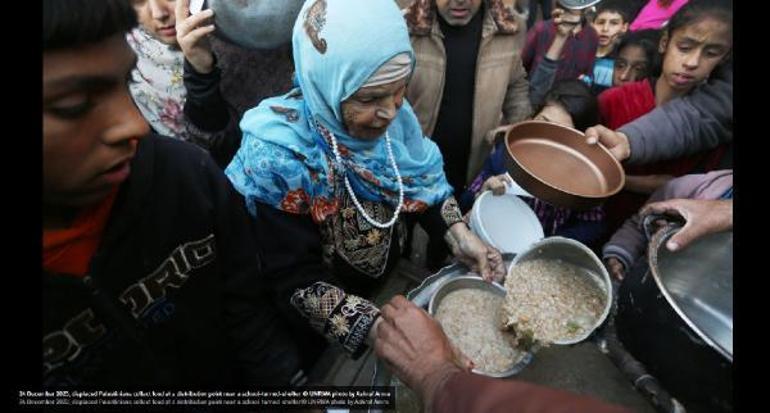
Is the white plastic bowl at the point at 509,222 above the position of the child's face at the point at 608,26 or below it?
below

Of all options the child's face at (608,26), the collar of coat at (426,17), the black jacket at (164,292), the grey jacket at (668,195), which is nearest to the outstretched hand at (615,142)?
the grey jacket at (668,195)

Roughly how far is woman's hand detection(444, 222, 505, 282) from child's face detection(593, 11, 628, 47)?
4.03 ft

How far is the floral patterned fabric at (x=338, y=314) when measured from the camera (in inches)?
31.8

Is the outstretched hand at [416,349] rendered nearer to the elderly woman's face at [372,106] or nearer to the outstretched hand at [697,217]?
the elderly woman's face at [372,106]

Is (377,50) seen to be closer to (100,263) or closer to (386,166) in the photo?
(386,166)

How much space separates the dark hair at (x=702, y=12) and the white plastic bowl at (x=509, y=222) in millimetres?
670

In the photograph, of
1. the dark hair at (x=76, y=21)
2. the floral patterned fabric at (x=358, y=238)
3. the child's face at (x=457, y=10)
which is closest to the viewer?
the dark hair at (x=76, y=21)

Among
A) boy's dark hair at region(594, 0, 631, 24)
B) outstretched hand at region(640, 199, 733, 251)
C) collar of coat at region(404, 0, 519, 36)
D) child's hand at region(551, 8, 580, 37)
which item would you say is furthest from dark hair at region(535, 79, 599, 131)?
boy's dark hair at region(594, 0, 631, 24)

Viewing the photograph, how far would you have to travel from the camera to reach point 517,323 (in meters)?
0.80

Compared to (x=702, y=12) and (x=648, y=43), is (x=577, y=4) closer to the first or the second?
(x=648, y=43)

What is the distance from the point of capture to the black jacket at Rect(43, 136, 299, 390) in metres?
0.53

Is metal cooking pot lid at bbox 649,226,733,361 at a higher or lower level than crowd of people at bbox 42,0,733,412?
lower

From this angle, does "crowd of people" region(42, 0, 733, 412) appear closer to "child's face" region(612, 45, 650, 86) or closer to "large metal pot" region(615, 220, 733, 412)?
"large metal pot" region(615, 220, 733, 412)

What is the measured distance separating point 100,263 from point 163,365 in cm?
21
